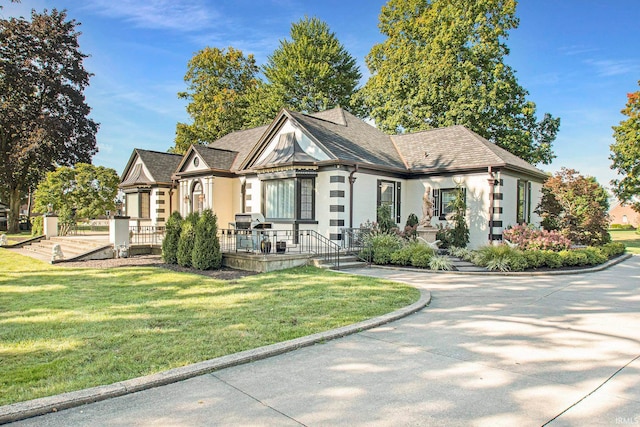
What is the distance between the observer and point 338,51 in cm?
3453

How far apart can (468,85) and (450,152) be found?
965 cm

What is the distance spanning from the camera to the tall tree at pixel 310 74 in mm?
33469

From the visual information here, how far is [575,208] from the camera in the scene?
15.6 metres

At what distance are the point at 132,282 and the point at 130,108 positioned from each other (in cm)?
1612

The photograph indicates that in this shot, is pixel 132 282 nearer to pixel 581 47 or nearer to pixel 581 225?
pixel 581 225

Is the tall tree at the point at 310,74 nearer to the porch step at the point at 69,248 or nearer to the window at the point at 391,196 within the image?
the window at the point at 391,196

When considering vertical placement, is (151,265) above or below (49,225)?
below

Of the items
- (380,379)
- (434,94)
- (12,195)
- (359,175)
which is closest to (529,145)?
(434,94)

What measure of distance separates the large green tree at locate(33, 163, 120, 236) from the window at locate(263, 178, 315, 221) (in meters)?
14.2

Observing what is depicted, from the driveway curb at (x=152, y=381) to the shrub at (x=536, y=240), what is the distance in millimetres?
10509

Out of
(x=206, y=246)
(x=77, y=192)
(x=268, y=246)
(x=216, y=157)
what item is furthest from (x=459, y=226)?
(x=77, y=192)

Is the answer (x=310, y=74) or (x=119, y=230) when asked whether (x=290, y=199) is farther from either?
(x=310, y=74)

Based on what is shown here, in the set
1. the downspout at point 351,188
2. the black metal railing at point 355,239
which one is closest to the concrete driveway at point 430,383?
the black metal railing at point 355,239

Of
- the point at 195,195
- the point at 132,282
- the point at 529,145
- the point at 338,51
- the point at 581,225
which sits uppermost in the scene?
the point at 338,51
